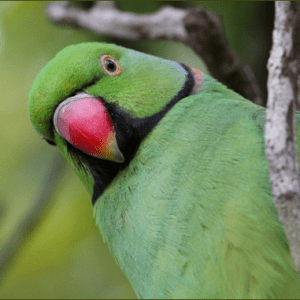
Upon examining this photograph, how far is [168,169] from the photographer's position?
1.20 metres

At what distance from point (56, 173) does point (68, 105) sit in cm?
110

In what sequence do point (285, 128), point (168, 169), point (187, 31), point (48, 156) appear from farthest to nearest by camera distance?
1. point (48, 156)
2. point (187, 31)
3. point (168, 169)
4. point (285, 128)

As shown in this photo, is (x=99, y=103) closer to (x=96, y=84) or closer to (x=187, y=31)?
(x=96, y=84)

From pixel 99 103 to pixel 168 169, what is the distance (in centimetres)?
27

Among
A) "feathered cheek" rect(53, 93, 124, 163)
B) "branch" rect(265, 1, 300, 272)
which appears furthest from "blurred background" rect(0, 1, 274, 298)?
"branch" rect(265, 1, 300, 272)

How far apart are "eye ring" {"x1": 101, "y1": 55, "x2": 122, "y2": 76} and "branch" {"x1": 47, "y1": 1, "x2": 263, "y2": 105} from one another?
52 centimetres

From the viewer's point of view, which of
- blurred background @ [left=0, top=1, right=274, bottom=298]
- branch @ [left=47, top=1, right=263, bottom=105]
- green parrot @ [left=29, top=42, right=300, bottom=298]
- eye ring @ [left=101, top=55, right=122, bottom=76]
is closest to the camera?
green parrot @ [left=29, top=42, right=300, bottom=298]

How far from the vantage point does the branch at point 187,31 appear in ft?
5.80

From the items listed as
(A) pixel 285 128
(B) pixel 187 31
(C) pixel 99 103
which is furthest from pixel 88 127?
(B) pixel 187 31

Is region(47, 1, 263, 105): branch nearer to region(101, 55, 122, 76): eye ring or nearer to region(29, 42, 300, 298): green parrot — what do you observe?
region(29, 42, 300, 298): green parrot

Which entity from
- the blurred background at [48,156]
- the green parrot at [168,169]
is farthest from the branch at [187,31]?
the green parrot at [168,169]

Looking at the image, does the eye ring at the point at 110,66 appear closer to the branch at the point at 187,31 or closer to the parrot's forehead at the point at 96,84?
the parrot's forehead at the point at 96,84

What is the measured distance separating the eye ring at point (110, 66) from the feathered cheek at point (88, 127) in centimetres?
12

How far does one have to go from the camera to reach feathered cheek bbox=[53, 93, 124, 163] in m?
1.22
